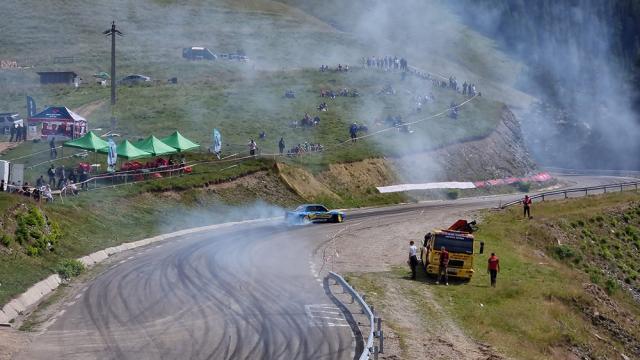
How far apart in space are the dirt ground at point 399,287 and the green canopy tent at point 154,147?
556 inches

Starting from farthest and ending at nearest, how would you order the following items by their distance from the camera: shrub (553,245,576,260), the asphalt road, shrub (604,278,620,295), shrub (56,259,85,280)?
shrub (553,245,576,260) → shrub (604,278,620,295) → shrub (56,259,85,280) → the asphalt road

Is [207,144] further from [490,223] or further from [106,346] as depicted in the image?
[106,346]

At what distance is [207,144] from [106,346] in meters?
49.8

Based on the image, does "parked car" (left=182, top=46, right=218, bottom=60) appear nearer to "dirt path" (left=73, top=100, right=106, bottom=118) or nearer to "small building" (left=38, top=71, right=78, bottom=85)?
"small building" (left=38, top=71, right=78, bottom=85)

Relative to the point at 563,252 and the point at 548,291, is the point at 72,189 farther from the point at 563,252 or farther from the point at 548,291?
the point at 563,252

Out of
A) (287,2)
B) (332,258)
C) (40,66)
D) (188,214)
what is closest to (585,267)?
(332,258)

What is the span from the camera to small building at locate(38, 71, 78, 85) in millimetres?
105438

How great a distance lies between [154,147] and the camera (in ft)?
195

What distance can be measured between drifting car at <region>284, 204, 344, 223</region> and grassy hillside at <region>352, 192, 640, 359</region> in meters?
9.74

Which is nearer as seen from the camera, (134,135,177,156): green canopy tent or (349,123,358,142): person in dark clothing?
(134,135,177,156): green canopy tent

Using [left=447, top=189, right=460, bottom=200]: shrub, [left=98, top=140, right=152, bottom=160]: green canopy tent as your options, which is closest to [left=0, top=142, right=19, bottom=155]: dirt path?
[left=98, top=140, right=152, bottom=160]: green canopy tent

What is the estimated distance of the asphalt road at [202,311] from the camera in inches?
890

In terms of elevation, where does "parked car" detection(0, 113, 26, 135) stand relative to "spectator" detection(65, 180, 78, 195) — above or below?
above

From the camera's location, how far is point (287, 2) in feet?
609
